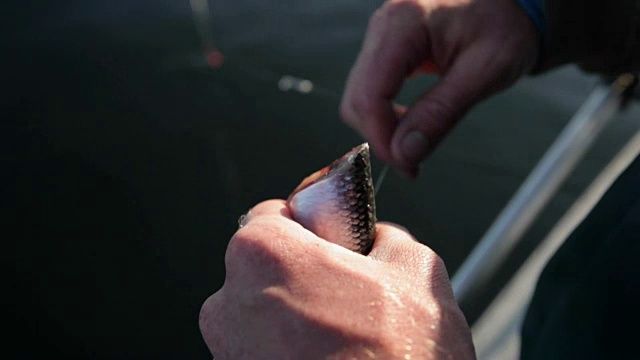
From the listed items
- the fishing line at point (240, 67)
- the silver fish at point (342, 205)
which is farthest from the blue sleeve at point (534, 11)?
the fishing line at point (240, 67)

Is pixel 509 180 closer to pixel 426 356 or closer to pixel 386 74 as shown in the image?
pixel 386 74

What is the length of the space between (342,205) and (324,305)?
0.57 metres

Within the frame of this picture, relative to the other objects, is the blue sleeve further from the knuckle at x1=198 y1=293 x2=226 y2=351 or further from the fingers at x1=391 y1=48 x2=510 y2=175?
the knuckle at x1=198 y1=293 x2=226 y2=351

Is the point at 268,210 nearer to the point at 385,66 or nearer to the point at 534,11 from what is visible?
the point at 385,66

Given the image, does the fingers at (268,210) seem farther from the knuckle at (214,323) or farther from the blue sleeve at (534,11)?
the blue sleeve at (534,11)

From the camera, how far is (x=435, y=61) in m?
2.31

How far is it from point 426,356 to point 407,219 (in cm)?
314

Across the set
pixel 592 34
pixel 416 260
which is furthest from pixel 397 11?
pixel 416 260

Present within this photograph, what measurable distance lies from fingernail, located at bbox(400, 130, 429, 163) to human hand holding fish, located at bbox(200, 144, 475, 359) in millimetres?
1102

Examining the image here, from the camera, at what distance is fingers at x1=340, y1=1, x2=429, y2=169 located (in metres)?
2.22

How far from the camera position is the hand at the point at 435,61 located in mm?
2127

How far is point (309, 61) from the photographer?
5.29 m

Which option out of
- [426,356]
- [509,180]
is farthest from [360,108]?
[509,180]

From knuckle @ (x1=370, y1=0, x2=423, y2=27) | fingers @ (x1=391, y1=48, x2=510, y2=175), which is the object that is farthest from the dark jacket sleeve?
knuckle @ (x1=370, y1=0, x2=423, y2=27)
